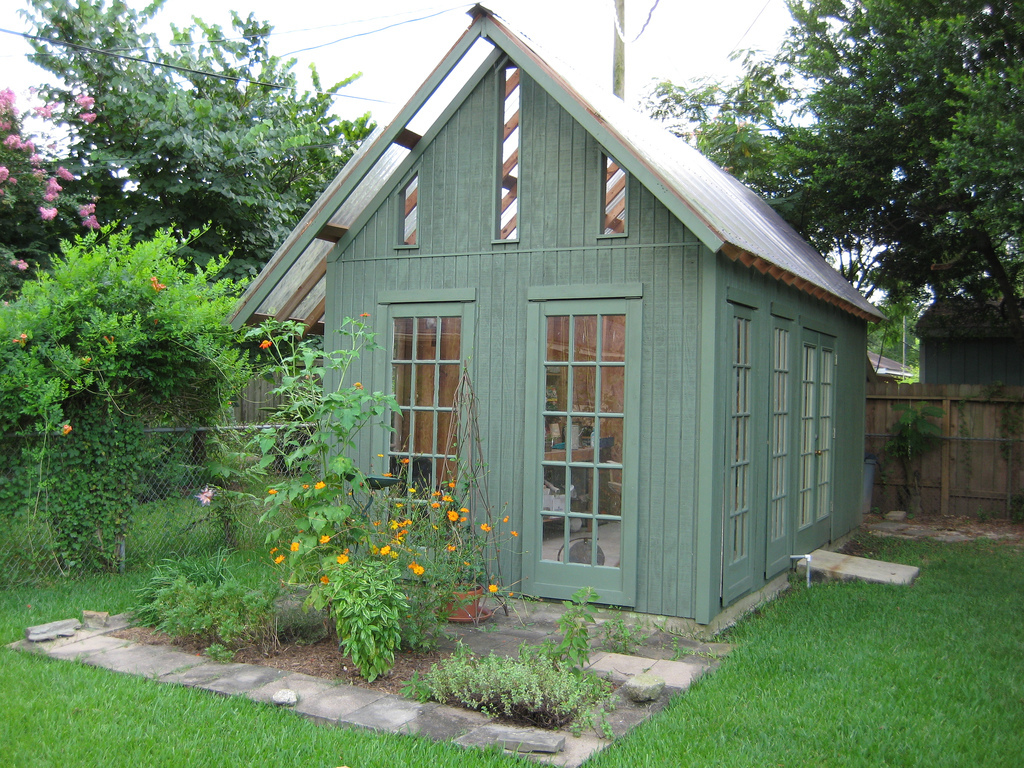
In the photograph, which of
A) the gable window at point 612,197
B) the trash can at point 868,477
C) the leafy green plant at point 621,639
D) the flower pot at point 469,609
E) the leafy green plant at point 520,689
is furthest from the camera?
the trash can at point 868,477

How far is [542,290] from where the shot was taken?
6016 mm

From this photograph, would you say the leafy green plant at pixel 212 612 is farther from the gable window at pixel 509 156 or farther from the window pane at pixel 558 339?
the gable window at pixel 509 156

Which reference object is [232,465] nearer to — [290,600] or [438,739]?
[290,600]

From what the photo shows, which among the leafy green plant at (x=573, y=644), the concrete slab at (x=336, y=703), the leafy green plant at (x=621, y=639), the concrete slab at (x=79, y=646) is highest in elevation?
the leafy green plant at (x=573, y=644)

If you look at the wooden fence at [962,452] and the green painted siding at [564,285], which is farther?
the wooden fence at [962,452]

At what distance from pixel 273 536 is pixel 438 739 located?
5.60 ft

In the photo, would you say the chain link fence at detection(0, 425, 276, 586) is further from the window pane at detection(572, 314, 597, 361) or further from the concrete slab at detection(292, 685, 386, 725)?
the window pane at detection(572, 314, 597, 361)

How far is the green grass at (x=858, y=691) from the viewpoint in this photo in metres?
3.66

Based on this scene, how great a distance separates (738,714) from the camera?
4.04m

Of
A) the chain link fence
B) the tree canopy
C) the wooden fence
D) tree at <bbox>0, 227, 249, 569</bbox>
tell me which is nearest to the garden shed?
tree at <bbox>0, 227, 249, 569</bbox>

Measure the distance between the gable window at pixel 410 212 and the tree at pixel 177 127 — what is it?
6.17 meters

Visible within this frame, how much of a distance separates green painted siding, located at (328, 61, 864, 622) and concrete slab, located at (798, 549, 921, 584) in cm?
218

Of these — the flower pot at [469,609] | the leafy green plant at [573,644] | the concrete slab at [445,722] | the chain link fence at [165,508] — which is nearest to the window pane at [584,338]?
the flower pot at [469,609]

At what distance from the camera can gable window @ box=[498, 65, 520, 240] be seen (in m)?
6.20
